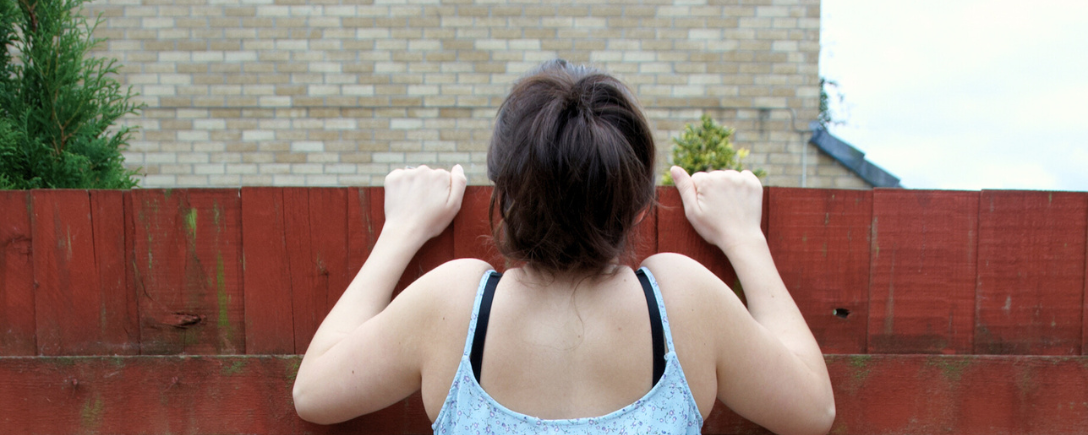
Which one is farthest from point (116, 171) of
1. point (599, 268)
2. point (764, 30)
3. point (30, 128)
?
point (764, 30)

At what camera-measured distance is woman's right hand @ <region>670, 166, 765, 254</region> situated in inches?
49.8

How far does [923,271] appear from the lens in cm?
142

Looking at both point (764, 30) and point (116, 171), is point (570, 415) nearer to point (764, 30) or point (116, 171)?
point (116, 171)

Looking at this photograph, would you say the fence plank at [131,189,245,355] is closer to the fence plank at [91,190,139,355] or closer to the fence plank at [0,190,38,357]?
the fence plank at [91,190,139,355]

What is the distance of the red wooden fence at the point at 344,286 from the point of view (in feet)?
4.62

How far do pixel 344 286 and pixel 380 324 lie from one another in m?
0.46

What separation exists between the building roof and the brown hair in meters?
6.00

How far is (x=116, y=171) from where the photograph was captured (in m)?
2.83

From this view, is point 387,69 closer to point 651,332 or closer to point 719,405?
point 719,405

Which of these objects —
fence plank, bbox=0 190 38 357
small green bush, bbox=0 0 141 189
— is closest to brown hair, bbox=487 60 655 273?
fence plank, bbox=0 190 38 357

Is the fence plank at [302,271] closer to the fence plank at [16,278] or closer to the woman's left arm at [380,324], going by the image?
the woman's left arm at [380,324]

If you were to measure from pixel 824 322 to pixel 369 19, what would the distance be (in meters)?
5.68

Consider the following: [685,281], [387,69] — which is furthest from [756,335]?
[387,69]

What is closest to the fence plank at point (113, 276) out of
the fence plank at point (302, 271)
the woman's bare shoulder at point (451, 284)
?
the fence plank at point (302, 271)
